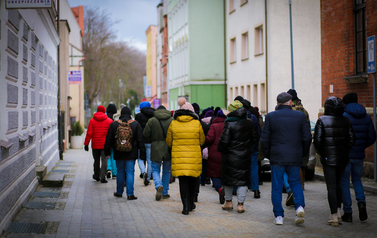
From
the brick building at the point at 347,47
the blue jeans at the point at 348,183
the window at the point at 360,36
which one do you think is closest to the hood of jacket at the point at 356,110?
the blue jeans at the point at 348,183

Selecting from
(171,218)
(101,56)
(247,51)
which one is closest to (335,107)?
(171,218)

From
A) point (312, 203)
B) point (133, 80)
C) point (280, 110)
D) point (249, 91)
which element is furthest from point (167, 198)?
point (133, 80)

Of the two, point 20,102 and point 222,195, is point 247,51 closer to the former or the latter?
point 222,195

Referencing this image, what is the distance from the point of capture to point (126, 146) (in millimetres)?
10453

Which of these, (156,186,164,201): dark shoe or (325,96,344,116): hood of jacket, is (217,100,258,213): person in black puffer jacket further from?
(156,186,164,201): dark shoe

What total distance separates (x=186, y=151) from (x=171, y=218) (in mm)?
1167

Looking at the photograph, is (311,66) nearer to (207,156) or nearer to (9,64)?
(207,156)

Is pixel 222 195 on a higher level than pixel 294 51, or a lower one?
lower

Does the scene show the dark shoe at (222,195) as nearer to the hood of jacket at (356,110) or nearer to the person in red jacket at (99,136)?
the hood of jacket at (356,110)

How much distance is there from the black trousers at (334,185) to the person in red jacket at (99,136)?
6.89 metres

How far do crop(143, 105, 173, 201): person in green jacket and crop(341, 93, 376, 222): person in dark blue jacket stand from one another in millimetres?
3597

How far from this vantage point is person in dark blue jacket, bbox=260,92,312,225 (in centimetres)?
780

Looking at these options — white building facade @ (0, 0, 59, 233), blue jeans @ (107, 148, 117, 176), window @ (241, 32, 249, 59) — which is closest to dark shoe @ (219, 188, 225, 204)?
white building facade @ (0, 0, 59, 233)

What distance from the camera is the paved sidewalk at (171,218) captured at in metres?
7.29
